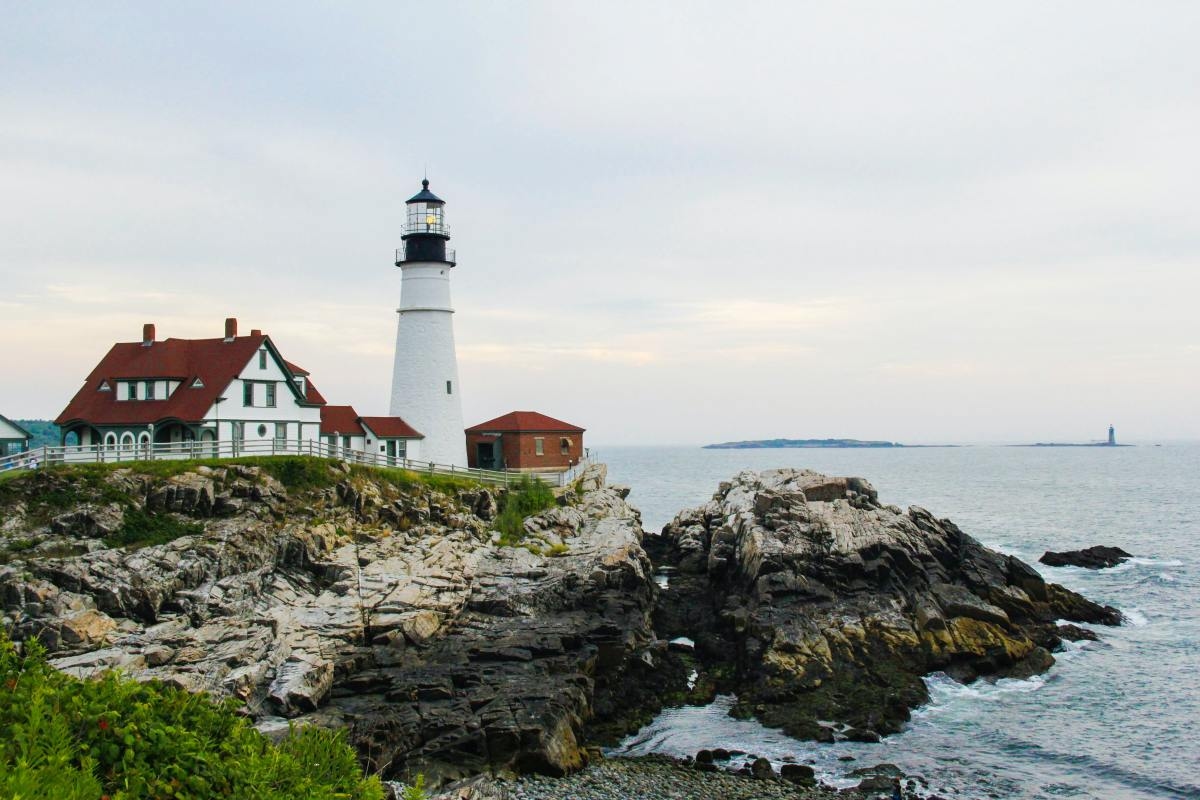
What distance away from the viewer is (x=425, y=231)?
149 feet

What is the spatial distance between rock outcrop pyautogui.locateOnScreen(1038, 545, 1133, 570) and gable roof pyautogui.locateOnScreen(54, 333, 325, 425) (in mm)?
39473

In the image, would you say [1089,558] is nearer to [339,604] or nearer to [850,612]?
[850,612]

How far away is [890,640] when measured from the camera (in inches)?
1150

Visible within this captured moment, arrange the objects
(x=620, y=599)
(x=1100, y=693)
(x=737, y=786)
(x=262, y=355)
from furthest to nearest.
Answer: (x=262, y=355), (x=620, y=599), (x=1100, y=693), (x=737, y=786)

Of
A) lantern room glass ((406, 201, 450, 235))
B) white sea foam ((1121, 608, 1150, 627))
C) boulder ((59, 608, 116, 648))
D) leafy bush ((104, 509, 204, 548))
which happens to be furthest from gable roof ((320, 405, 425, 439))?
white sea foam ((1121, 608, 1150, 627))

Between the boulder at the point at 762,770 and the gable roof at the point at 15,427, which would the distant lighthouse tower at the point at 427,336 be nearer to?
the gable roof at the point at 15,427

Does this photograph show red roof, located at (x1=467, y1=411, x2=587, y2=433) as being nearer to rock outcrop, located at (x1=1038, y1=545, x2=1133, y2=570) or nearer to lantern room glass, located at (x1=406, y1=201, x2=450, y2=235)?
lantern room glass, located at (x1=406, y1=201, x2=450, y2=235)

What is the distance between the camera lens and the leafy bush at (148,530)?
2844cm

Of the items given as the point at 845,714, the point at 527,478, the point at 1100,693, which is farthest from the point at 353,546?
the point at 1100,693

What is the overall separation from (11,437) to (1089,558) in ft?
166

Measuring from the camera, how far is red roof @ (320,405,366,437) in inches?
1768

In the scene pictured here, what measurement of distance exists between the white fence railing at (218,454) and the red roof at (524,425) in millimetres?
6105

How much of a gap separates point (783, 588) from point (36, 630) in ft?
72.7

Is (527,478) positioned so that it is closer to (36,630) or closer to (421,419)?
(421,419)
